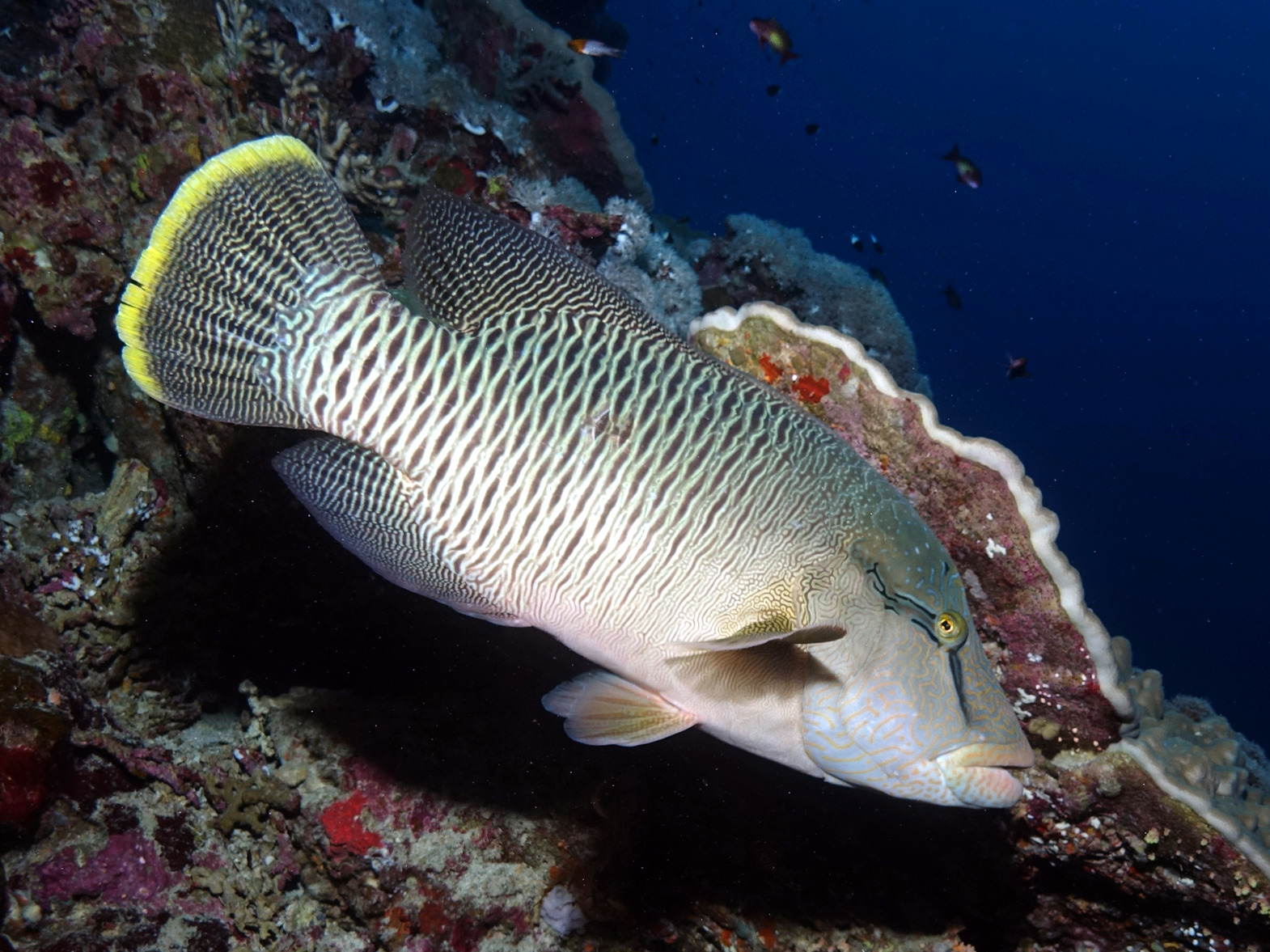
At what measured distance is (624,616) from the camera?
2.27m

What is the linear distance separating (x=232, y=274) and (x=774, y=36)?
11.6 metres

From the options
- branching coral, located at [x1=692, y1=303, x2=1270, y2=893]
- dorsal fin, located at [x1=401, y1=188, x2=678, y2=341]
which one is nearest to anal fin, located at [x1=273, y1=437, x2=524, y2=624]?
dorsal fin, located at [x1=401, y1=188, x2=678, y2=341]

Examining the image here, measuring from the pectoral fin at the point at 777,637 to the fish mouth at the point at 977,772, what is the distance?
540 millimetres

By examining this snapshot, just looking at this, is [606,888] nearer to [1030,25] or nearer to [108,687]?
[108,687]

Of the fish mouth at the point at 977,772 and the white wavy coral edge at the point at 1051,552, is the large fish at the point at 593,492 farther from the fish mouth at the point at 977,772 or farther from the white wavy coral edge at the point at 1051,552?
the white wavy coral edge at the point at 1051,552

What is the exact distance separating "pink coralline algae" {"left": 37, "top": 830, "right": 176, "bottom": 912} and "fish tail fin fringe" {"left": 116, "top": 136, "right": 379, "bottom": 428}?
2194 mm

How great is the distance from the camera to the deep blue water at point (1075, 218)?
5084 cm

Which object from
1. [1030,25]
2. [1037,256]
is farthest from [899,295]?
[1030,25]

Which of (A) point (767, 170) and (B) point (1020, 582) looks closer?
(B) point (1020, 582)

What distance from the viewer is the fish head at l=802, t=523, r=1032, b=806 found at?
211 centimetres

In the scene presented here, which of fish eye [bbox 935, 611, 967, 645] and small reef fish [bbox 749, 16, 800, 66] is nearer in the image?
fish eye [bbox 935, 611, 967, 645]

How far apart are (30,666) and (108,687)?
4.40 ft

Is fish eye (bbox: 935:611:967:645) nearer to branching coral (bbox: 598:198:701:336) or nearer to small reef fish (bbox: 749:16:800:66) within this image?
branching coral (bbox: 598:198:701:336)

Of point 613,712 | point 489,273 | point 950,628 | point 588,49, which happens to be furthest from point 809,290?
point 613,712
